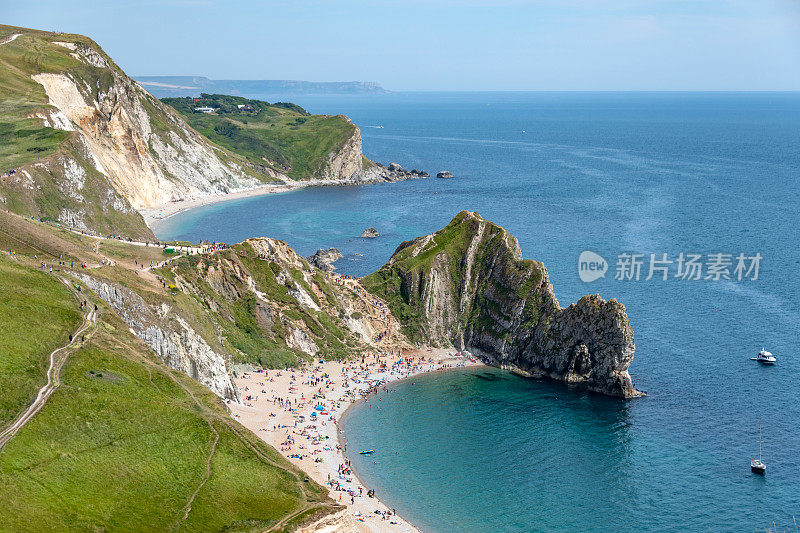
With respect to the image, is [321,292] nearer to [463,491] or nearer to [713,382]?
[463,491]

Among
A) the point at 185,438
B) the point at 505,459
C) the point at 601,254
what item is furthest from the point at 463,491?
the point at 601,254

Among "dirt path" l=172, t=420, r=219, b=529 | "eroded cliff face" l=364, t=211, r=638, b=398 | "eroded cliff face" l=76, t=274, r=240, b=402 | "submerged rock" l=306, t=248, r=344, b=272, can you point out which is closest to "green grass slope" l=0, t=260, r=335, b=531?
"dirt path" l=172, t=420, r=219, b=529

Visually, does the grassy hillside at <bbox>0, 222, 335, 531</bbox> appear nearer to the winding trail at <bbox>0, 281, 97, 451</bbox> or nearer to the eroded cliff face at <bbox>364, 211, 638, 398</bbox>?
the winding trail at <bbox>0, 281, 97, 451</bbox>

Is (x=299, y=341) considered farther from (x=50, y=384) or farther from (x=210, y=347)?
(x=50, y=384)

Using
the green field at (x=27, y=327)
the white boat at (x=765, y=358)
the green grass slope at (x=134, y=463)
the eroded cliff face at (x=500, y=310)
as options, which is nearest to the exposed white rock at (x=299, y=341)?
the eroded cliff face at (x=500, y=310)

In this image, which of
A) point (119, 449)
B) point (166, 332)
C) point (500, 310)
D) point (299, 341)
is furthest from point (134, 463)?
point (500, 310)

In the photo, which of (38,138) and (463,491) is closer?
(463,491)

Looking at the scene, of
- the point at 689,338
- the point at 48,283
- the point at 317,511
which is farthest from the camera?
the point at 689,338
